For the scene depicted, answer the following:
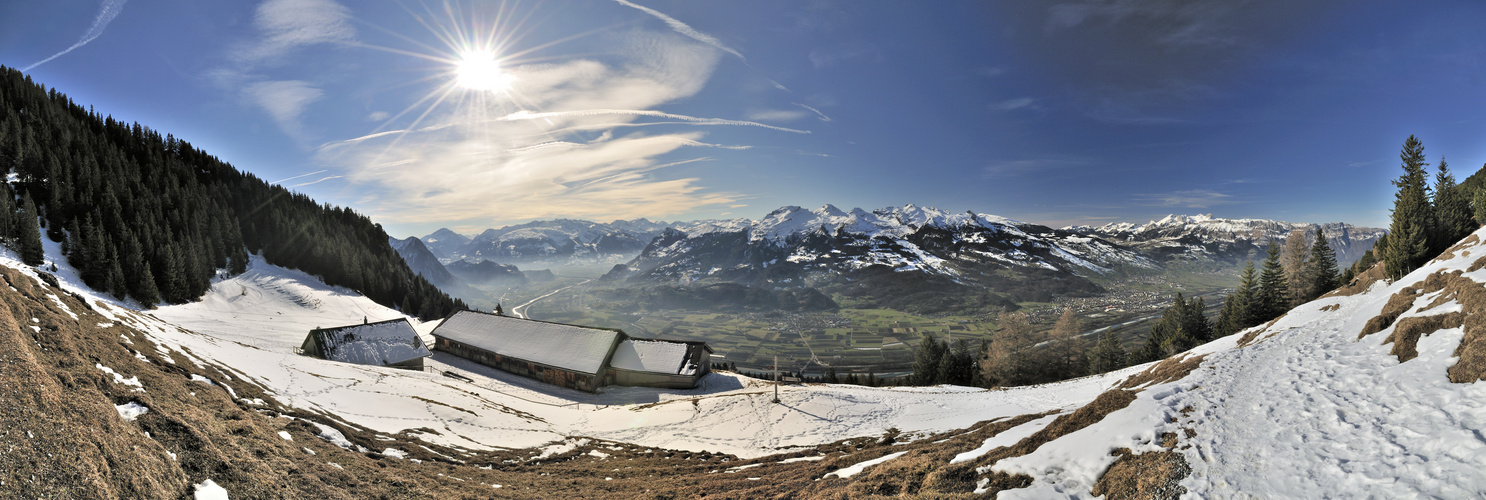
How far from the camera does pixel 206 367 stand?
18859mm

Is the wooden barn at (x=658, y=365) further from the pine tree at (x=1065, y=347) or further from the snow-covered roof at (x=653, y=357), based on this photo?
the pine tree at (x=1065, y=347)

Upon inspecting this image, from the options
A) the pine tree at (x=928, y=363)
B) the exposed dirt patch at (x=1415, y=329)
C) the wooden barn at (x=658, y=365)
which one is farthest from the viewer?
the pine tree at (x=928, y=363)

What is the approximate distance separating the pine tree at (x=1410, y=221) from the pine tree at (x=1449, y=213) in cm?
110

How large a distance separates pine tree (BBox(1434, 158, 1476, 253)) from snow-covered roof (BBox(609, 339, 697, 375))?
6734 cm

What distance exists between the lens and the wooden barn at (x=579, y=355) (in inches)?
1777

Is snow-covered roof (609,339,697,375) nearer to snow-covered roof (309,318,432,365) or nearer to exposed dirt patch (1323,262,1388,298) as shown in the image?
snow-covered roof (309,318,432,365)

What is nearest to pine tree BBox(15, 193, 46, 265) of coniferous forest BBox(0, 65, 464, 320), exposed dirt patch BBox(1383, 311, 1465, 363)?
coniferous forest BBox(0, 65, 464, 320)

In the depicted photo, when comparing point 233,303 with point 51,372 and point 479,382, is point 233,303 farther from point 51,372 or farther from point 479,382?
point 51,372

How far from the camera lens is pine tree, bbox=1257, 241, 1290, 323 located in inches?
1956

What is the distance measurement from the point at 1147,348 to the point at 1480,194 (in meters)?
28.5

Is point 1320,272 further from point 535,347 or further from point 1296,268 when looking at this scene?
point 535,347

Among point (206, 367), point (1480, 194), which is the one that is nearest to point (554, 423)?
point (206, 367)

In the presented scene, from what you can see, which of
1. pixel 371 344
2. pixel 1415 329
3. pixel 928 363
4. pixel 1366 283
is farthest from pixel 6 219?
pixel 1366 283

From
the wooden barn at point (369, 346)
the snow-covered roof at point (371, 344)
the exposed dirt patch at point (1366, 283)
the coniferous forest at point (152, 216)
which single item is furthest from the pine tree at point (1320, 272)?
the coniferous forest at point (152, 216)
